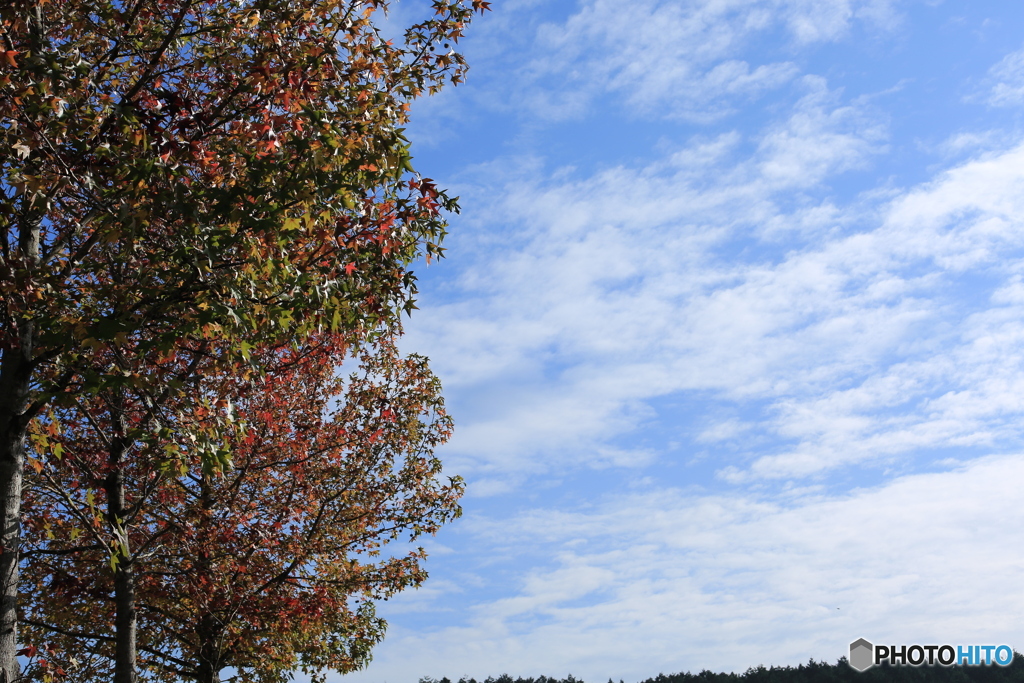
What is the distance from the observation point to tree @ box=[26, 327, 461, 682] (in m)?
14.2

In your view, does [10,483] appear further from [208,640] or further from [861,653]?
[861,653]

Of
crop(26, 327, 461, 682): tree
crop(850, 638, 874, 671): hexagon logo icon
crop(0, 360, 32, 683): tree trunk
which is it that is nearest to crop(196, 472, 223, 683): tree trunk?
crop(26, 327, 461, 682): tree

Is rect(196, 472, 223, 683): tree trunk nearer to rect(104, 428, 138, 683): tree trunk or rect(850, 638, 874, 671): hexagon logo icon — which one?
rect(104, 428, 138, 683): tree trunk

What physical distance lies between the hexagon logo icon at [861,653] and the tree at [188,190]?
23972 mm

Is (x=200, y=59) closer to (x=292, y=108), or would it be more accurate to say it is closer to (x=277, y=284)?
(x=292, y=108)

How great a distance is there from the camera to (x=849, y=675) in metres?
47.2

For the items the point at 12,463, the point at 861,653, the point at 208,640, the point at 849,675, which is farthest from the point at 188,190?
the point at 849,675

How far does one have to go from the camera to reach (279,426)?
1548 cm

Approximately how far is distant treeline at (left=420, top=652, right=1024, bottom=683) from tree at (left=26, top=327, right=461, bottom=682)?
27.5 metres

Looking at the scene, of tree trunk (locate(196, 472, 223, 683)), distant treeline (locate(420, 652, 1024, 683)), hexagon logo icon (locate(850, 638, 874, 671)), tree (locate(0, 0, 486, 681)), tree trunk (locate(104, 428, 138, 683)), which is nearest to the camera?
tree (locate(0, 0, 486, 681))

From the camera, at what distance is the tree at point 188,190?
8234mm

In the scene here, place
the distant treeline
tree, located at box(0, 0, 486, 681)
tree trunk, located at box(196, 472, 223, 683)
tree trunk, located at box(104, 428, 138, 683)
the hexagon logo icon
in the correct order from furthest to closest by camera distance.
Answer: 1. the distant treeline
2. the hexagon logo icon
3. tree trunk, located at box(196, 472, 223, 683)
4. tree trunk, located at box(104, 428, 138, 683)
5. tree, located at box(0, 0, 486, 681)

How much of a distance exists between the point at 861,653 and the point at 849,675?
21606mm

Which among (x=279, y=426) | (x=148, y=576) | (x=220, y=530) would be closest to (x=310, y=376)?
(x=279, y=426)
